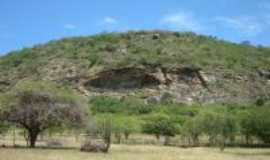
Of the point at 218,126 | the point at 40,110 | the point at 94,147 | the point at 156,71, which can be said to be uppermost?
the point at 156,71

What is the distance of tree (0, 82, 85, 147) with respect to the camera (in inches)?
2108

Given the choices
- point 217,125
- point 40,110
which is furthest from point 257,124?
point 40,110

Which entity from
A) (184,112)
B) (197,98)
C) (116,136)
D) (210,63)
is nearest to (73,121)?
(116,136)

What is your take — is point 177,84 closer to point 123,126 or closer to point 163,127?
point 163,127

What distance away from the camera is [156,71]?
136 m

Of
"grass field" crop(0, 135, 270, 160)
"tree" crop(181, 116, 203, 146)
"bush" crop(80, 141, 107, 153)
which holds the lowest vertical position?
"grass field" crop(0, 135, 270, 160)

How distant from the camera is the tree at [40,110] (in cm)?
5353

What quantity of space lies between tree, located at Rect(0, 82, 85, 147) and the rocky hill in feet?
246

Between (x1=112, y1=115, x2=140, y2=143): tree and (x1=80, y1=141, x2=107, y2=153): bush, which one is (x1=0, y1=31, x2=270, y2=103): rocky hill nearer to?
(x1=112, y1=115, x2=140, y2=143): tree

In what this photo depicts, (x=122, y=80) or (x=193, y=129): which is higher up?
(x=122, y=80)

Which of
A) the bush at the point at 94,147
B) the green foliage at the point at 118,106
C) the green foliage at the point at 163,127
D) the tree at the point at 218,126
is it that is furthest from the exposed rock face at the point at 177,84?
the bush at the point at 94,147

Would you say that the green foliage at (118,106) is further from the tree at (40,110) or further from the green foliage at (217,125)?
the tree at (40,110)

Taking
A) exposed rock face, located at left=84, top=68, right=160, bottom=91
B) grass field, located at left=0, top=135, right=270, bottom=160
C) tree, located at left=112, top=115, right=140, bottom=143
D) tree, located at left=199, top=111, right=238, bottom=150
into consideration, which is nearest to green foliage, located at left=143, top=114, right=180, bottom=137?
tree, located at left=112, top=115, right=140, bottom=143

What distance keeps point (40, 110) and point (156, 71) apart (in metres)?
83.9
